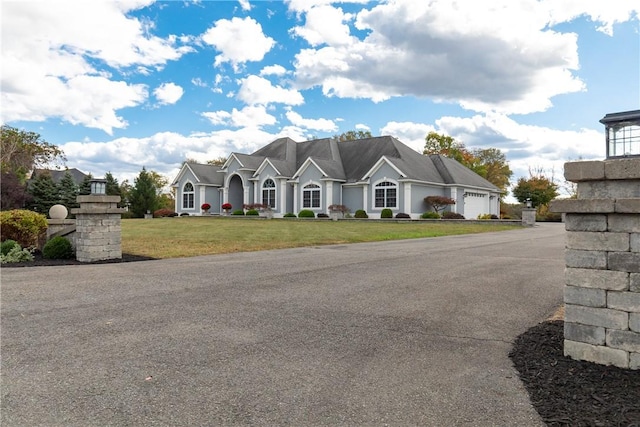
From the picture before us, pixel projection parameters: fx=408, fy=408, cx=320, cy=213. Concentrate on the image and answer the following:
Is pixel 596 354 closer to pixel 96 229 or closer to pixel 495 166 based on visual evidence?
pixel 96 229

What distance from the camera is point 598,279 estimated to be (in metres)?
3.70

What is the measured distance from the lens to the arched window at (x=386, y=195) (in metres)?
31.8

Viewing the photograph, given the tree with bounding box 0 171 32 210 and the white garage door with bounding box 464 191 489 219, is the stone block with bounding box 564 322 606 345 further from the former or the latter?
the tree with bounding box 0 171 32 210

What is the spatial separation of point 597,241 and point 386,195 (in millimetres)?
28622

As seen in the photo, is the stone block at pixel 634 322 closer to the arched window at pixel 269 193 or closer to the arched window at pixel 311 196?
the arched window at pixel 311 196

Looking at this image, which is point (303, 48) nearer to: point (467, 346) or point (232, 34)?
point (232, 34)

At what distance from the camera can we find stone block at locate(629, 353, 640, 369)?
Answer: 3480 mm

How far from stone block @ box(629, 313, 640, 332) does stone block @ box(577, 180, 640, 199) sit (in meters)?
1.02

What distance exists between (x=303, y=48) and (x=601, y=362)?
760 inches

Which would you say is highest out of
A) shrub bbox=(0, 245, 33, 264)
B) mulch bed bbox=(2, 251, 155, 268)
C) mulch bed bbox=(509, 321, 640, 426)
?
shrub bbox=(0, 245, 33, 264)

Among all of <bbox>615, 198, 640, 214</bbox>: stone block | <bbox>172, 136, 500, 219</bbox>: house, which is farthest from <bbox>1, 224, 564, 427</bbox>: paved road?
<bbox>172, 136, 500, 219</bbox>: house

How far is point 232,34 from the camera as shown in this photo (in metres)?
15.7

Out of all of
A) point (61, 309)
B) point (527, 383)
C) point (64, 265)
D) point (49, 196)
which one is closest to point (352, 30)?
point (64, 265)

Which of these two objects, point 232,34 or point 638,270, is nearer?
point 638,270
